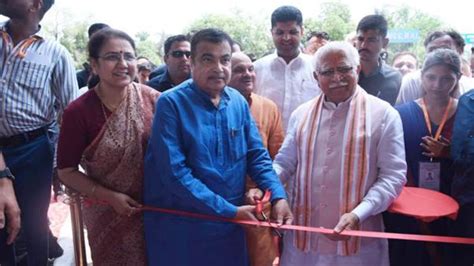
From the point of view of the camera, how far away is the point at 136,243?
2.47 m

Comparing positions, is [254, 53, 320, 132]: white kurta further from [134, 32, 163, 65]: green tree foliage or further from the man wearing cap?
[134, 32, 163, 65]: green tree foliage

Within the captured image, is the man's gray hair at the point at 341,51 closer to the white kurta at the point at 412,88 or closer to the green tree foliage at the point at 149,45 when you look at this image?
the white kurta at the point at 412,88

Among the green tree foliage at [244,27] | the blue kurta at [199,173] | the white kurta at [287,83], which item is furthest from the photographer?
the green tree foliage at [244,27]

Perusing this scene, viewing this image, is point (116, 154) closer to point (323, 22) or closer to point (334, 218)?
point (334, 218)

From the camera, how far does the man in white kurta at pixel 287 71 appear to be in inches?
148

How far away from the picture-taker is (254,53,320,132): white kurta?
3.74m

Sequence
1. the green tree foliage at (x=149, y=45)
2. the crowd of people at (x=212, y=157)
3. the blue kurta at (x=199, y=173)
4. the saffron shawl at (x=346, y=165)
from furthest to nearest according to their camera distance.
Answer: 1. the green tree foliage at (x=149, y=45)
2. the saffron shawl at (x=346, y=165)
3. the crowd of people at (x=212, y=157)
4. the blue kurta at (x=199, y=173)

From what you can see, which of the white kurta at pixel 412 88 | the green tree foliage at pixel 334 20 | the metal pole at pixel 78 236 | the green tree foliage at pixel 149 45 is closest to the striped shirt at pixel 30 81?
the metal pole at pixel 78 236

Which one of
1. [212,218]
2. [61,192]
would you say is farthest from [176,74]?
[212,218]

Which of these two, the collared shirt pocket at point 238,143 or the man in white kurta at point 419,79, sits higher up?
the man in white kurta at point 419,79

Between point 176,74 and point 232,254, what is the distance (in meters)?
1.97

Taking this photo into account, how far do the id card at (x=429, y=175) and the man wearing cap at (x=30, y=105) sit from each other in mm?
2312

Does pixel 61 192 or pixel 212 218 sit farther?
pixel 61 192

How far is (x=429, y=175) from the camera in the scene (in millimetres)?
2760
